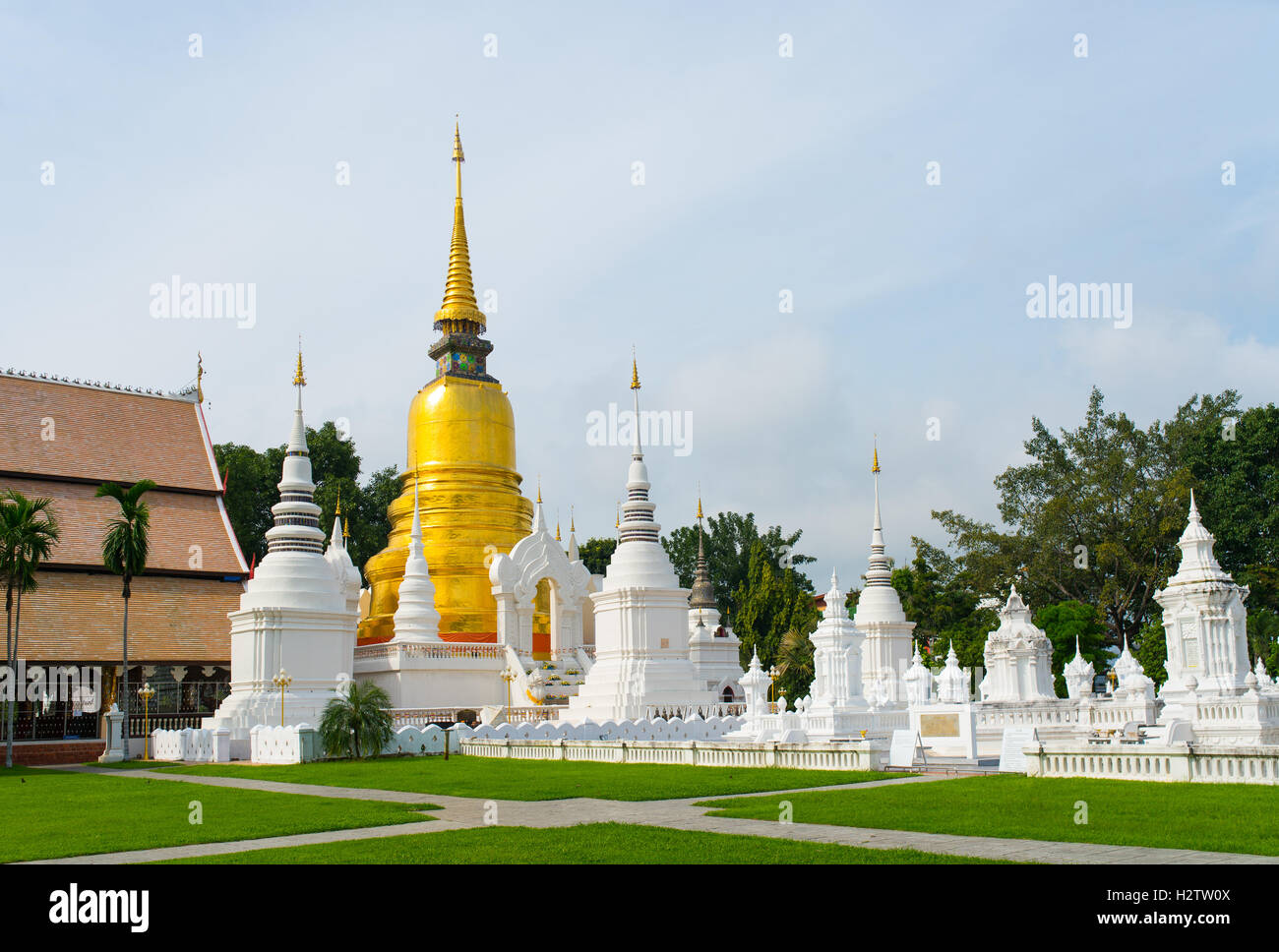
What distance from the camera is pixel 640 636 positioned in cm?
3709

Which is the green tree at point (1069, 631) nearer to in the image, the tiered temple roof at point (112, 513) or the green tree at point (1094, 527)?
the green tree at point (1094, 527)

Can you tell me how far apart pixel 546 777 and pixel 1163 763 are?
9.83 meters

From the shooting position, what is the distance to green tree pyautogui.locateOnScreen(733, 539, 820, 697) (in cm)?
5247

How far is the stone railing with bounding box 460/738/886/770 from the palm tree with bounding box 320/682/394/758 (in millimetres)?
2425

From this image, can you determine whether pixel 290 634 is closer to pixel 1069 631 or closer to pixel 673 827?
pixel 673 827

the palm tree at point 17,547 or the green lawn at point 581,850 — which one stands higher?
the palm tree at point 17,547

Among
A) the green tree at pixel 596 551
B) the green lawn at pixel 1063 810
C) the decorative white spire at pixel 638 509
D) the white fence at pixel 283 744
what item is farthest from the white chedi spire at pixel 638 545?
the green tree at pixel 596 551

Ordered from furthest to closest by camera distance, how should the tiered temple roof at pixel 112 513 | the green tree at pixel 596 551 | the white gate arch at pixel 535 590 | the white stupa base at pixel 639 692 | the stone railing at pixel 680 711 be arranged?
the green tree at pixel 596 551 < the white gate arch at pixel 535 590 < the tiered temple roof at pixel 112 513 < the white stupa base at pixel 639 692 < the stone railing at pixel 680 711

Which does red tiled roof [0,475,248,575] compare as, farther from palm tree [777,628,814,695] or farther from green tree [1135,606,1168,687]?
green tree [1135,606,1168,687]

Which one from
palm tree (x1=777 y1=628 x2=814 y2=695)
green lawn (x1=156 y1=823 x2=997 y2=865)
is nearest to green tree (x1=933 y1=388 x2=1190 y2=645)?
palm tree (x1=777 y1=628 x2=814 y2=695)

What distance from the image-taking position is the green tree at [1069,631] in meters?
46.3

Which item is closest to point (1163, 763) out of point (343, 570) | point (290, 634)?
point (290, 634)

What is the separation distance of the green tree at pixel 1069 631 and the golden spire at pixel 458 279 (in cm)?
2618
